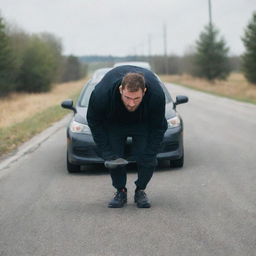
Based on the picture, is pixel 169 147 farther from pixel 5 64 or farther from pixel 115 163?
pixel 5 64

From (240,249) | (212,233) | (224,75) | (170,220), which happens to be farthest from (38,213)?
(224,75)

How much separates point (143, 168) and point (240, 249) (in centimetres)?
177

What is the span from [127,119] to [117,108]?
0.25 metres

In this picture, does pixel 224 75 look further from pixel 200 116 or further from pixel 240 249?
pixel 240 249

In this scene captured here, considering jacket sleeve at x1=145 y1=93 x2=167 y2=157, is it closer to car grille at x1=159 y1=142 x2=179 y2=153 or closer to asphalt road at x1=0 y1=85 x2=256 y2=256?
asphalt road at x1=0 y1=85 x2=256 y2=256

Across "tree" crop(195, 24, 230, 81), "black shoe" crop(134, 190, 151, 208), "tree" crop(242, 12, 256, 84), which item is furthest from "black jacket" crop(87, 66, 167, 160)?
"tree" crop(195, 24, 230, 81)

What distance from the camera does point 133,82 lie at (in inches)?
196

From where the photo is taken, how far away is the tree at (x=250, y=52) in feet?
169

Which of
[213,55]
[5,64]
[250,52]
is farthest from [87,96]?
[213,55]

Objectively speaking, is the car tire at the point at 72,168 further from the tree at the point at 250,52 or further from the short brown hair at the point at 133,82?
the tree at the point at 250,52

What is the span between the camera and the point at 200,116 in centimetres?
1845

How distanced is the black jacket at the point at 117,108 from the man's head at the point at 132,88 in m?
0.32

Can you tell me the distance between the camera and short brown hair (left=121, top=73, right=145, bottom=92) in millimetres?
4977

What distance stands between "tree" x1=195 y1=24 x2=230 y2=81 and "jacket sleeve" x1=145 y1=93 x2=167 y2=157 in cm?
6702
